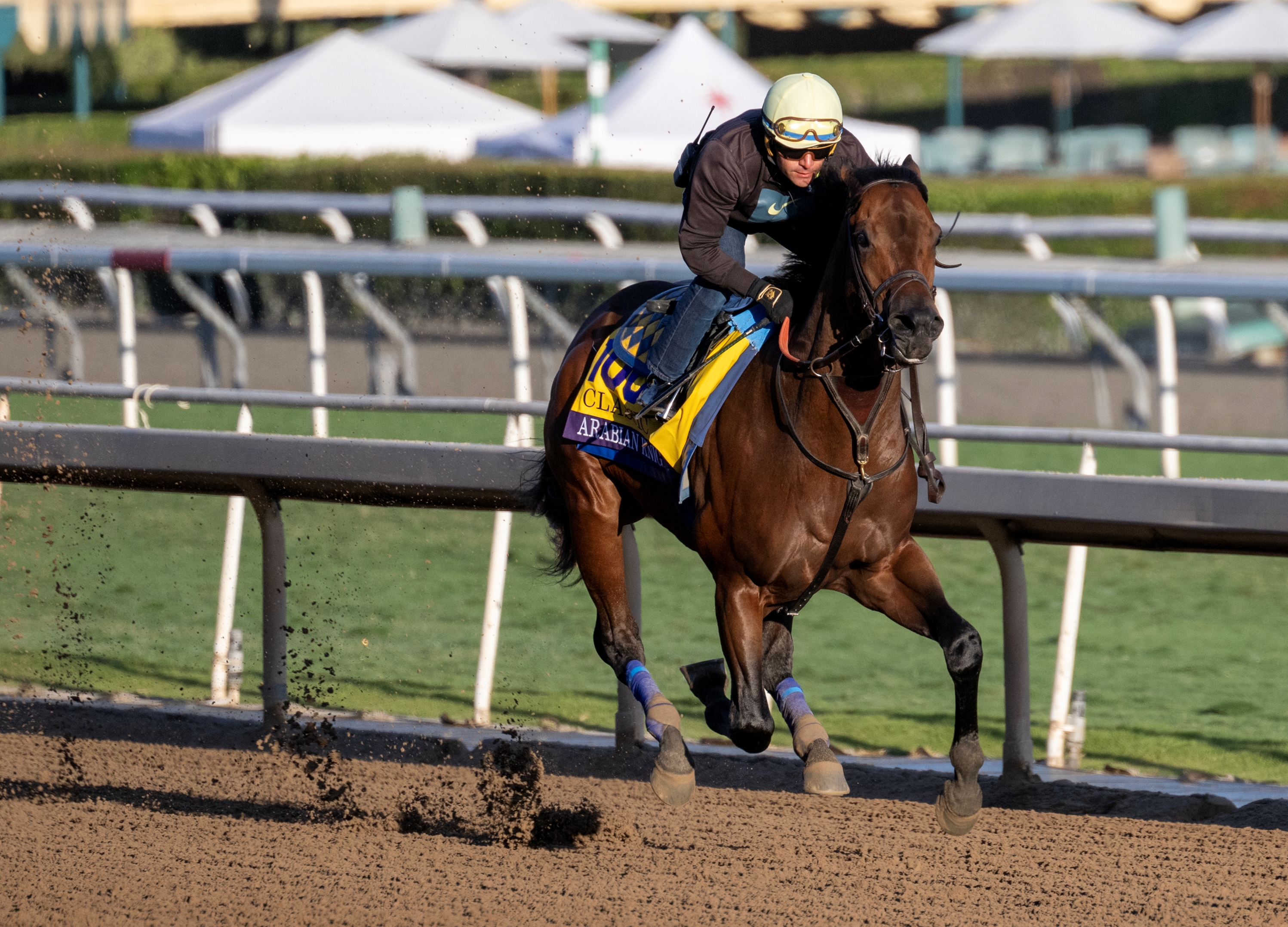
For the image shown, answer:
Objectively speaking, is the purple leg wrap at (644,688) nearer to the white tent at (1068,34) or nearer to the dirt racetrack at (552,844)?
the dirt racetrack at (552,844)

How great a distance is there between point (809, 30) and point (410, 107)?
1622cm

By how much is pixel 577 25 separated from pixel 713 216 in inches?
671

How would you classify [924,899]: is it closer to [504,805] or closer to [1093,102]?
[504,805]

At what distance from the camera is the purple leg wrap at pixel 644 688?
13.1ft

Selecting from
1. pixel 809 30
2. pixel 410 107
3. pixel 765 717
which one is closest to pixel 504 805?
pixel 765 717

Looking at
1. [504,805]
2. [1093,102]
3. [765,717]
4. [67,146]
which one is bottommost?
[504,805]

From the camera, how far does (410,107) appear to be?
53.7ft

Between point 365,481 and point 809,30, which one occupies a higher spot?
point 809,30

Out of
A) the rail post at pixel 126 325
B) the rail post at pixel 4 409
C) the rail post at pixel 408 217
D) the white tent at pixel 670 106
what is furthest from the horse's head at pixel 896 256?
the white tent at pixel 670 106

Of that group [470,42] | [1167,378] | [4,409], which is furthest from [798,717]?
[470,42]

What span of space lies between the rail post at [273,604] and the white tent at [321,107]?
1172 centimetres

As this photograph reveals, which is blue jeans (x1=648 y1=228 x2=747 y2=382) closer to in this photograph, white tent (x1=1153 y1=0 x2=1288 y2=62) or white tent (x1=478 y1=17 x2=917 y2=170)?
white tent (x1=478 y1=17 x2=917 y2=170)

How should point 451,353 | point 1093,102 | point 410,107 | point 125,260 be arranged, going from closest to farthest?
point 125,260 < point 451,353 < point 410,107 < point 1093,102

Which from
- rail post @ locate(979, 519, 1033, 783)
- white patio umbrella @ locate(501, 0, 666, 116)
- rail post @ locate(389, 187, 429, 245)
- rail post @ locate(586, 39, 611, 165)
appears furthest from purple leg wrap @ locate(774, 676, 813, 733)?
white patio umbrella @ locate(501, 0, 666, 116)
